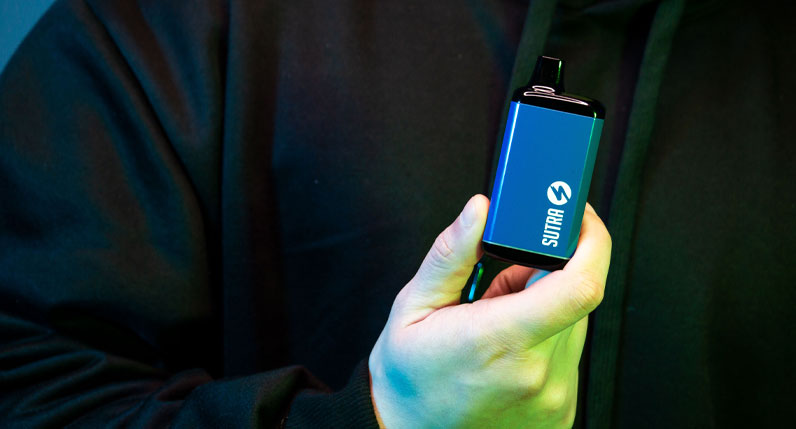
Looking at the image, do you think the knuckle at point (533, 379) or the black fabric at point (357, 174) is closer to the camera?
the knuckle at point (533, 379)

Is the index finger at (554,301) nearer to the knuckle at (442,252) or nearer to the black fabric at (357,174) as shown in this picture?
the knuckle at (442,252)

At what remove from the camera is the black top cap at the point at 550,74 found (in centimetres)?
51

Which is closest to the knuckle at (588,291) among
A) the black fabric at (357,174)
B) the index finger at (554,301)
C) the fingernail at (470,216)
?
the index finger at (554,301)

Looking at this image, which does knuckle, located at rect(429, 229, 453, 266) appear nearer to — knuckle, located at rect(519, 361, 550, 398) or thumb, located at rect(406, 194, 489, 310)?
thumb, located at rect(406, 194, 489, 310)

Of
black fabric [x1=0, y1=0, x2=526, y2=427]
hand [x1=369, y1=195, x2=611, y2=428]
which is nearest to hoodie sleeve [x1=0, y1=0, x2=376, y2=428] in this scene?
black fabric [x1=0, y1=0, x2=526, y2=427]

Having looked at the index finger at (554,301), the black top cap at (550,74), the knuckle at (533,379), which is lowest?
the knuckle at (533,379)

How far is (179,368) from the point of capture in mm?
838

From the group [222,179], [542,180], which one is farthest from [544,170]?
[222,179]

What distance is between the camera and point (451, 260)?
21.4 inches

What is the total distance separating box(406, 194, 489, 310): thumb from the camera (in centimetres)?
52

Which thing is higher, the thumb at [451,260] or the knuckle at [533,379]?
the thumb at [451,260]

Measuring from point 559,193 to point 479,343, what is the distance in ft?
0.49

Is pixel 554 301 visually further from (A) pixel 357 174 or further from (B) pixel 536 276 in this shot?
(A) pixel 357 174

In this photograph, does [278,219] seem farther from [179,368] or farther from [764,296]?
[764,296]
